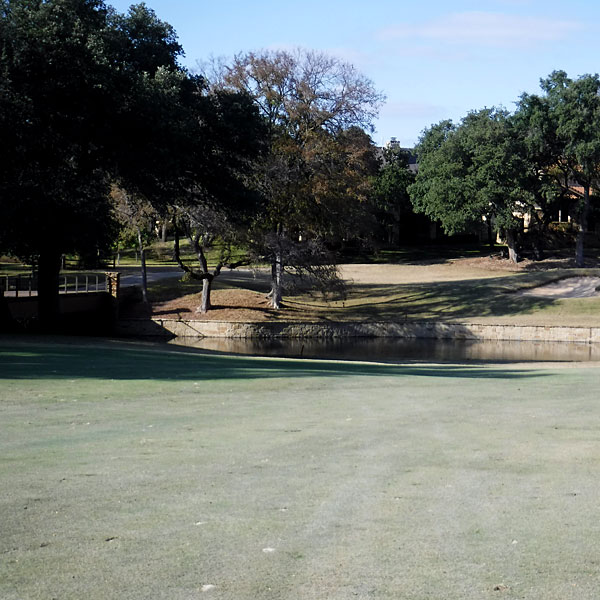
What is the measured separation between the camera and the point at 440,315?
47031 mm

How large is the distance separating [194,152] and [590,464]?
25511 millimetres

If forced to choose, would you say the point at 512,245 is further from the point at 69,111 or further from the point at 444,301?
the point at 69,111

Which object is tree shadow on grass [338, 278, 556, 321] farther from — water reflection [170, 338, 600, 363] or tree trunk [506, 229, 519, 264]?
tree trunk [506, 229, 519, 264]

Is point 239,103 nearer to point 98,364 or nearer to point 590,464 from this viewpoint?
point 98,364

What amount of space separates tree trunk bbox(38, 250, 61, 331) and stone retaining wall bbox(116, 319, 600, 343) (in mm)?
8578

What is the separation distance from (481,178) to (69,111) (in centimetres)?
4375

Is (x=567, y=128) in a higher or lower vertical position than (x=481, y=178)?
higher

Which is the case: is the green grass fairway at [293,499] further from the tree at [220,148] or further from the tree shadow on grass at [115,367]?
the tree at [220,148]

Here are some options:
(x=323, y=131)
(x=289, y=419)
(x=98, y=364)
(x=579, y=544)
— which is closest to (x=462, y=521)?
(x=579, y=544)

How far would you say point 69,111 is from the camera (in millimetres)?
28266

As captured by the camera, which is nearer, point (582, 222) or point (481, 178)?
point (481, 178)

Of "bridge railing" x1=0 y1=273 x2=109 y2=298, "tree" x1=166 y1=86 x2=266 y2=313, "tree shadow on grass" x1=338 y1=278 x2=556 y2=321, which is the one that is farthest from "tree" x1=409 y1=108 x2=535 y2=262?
"tree" x1=166 y1=86 x2=266 y2=313

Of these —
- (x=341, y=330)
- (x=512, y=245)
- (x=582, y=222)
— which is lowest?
(x=341, y=330)

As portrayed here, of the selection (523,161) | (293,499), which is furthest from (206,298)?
(293,499)
